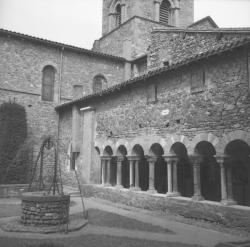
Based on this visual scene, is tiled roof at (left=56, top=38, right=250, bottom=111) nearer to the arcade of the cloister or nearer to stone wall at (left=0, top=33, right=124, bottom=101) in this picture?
the arcade of the cloister

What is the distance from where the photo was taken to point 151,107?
35.6 ft

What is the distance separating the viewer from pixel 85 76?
60.6 ft

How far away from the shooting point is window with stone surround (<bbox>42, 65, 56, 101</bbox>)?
56.9 ft

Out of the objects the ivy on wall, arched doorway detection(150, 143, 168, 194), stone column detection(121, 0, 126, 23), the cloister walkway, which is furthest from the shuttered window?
the cloister walkway

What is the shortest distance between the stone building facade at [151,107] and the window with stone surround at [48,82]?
0.81ft

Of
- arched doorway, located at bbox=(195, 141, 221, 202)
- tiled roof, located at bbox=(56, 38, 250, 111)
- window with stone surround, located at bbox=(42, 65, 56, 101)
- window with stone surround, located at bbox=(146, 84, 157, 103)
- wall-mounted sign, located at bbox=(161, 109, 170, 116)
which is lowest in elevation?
arched doorway, located at bbox=(195, 141, 221, 202)

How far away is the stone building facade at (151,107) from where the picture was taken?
827 cm

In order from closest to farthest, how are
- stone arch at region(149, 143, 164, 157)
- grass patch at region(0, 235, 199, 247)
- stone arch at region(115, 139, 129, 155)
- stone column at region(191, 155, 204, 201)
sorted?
1. grass patch at region(0, 235, 199, 247)
2. stone column at region(191, 155, 204, 201)
3. stone arch at region(149, 143, 164, 157)
4. stone arch at region(115, 139, 129, 155)

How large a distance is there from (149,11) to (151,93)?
12888 mm

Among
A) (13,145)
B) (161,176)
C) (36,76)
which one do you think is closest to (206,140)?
(161,176)

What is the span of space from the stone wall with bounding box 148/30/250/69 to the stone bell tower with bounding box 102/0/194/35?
783 centimetres

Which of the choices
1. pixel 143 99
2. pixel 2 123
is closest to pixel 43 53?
pixel 2 123

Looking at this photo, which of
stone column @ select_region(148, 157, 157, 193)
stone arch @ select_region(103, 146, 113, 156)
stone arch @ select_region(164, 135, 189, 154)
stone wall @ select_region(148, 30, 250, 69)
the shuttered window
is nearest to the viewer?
stone arch @ select_region(164, 135, 189, 154)

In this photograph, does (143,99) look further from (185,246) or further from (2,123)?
(2,123)
